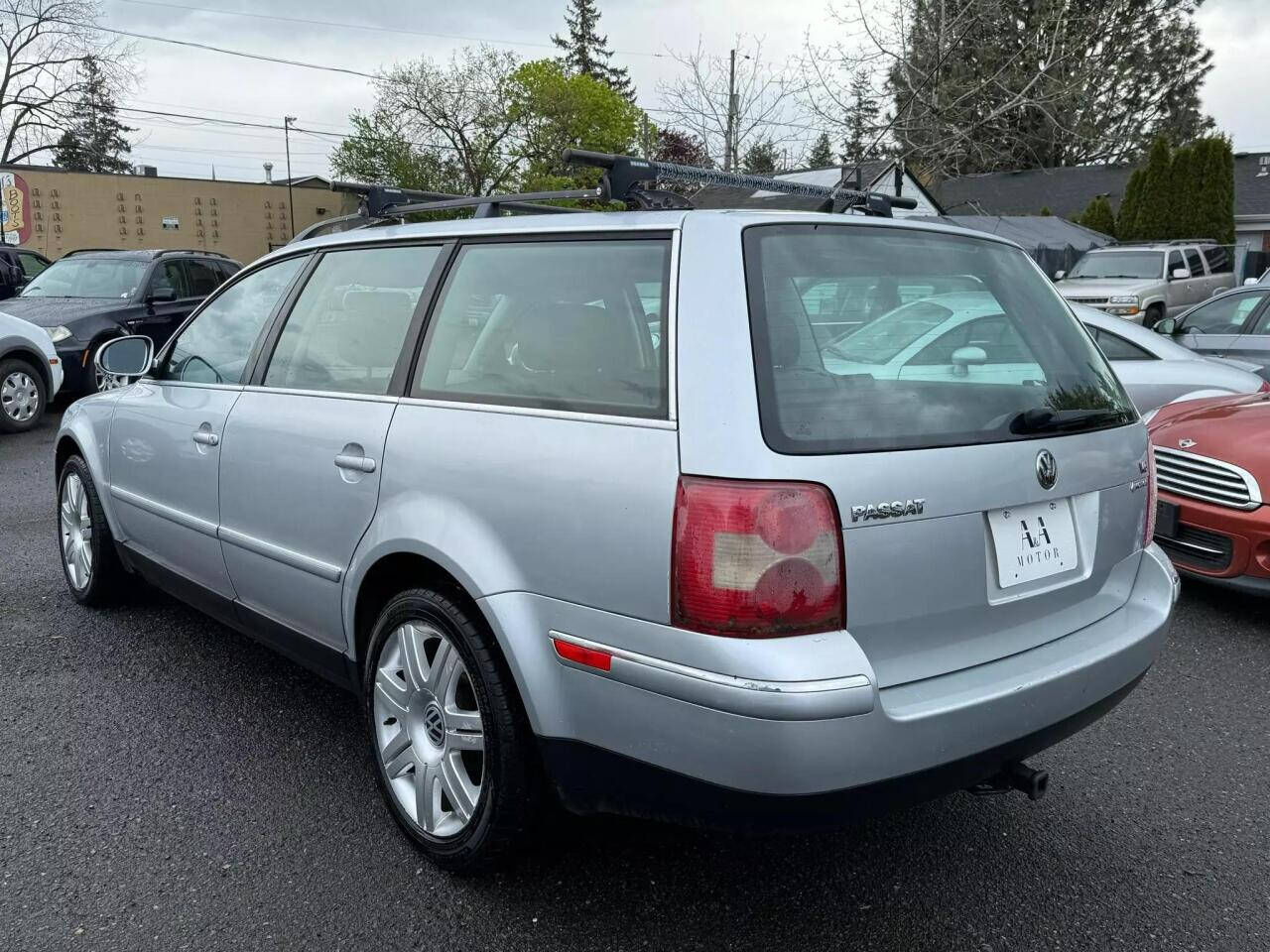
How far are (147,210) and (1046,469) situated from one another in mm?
40337

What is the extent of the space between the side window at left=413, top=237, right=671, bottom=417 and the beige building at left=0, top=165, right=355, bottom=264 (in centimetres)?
3054

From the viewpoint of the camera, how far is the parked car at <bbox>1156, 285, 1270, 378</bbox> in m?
8.95

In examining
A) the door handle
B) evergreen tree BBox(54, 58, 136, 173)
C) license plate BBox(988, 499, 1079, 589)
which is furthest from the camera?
evergreen tree BBox(54, 58, 136, 173)

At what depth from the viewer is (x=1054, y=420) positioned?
93.0 inches

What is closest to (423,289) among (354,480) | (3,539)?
(354,480)

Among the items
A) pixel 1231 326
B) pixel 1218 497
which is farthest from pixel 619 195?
pixel 1231 326

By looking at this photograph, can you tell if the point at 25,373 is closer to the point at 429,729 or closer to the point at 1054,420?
the point at 429,729

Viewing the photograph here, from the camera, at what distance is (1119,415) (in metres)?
2.66

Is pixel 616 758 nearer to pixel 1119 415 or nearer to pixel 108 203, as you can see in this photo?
pixel 1119 415

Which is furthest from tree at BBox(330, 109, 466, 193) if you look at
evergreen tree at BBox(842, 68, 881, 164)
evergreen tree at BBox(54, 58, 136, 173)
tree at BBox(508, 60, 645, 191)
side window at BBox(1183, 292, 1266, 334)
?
side window at BBox(1183, 292, 1266, 334)

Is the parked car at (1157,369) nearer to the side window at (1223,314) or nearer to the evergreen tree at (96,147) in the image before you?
the side window at (1223,314)

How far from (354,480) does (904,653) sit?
1505 mm

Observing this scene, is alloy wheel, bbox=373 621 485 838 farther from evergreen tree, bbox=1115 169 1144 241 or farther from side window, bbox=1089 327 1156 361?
evergreen tree, bbox=1115 169 1144 241

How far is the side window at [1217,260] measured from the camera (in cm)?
1992
